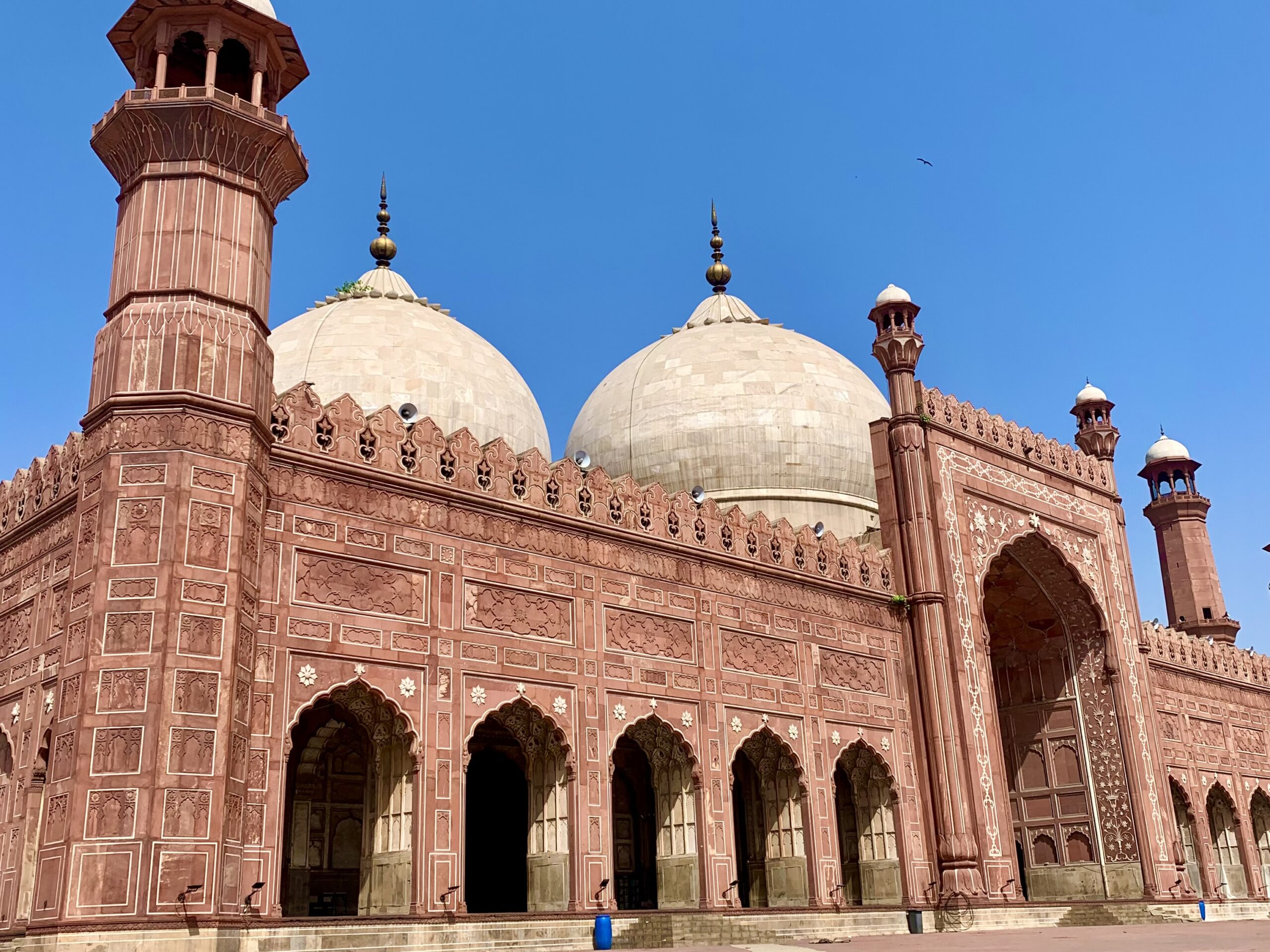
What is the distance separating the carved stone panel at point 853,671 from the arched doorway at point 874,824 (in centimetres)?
78

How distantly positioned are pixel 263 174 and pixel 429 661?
4.97 m

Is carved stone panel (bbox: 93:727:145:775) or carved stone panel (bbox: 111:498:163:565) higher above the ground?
carved stone panel (bbox: 111:498:163:565)

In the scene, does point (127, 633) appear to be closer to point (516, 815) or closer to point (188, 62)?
point (188, 62)

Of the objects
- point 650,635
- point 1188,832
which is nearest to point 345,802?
point 650,635

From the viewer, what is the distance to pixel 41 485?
1245cm

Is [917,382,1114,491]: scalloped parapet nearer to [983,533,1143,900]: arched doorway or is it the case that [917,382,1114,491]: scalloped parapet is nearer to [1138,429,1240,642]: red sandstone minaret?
[983,533,1143,900]: arched doorway

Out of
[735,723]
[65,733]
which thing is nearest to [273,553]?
[65,733]

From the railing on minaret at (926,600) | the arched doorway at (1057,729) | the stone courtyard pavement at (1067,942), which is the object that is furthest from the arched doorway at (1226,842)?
the railing on minaret at (926,600)

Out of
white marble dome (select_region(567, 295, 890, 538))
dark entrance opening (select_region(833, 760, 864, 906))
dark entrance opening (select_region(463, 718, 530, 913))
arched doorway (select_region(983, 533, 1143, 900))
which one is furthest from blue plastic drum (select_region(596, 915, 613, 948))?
white marble dome (select_region(567, 295, 890, 538))

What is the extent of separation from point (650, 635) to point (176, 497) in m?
5.84

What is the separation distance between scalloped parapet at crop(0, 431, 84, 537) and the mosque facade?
52 millimetres

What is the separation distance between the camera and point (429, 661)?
12125 mm

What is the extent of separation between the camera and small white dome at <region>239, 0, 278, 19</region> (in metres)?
11.8

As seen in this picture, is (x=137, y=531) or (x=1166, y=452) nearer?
(x=137, y=531)
